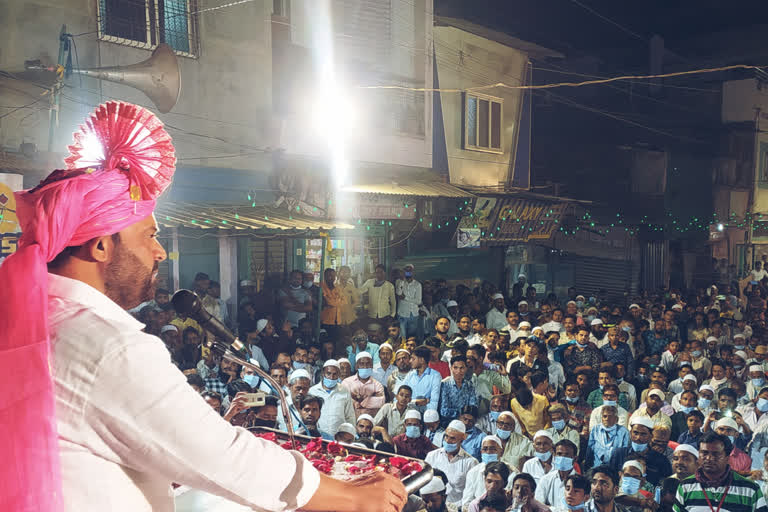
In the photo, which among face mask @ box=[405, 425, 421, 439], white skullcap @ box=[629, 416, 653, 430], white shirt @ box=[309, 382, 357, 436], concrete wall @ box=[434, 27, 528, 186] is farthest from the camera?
concrete wall @ box=[434, 27, 528, 186]

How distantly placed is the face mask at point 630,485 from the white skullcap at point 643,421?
48.5 inches

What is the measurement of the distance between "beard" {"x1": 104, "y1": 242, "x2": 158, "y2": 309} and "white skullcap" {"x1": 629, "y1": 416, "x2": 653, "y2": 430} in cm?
654

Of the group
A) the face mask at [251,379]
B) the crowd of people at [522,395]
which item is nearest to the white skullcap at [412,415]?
the crowd of people at [522,395]

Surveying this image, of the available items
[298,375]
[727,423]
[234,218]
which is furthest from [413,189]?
[727,423]

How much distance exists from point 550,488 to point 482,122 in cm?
1226

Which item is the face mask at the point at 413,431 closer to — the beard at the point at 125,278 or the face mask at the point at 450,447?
the face mask at the point at 450,447

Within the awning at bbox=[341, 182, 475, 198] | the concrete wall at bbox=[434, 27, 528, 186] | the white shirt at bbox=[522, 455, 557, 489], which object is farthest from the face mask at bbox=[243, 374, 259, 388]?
the concrete wall at bbox=[434, 27, 528, 186]

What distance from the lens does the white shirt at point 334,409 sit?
25.2 ft

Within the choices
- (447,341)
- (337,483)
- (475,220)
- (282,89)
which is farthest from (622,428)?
(475,220)

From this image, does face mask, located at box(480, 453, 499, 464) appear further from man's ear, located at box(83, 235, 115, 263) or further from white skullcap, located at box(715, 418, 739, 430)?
man's ear, located at box(83, 235, 115, 263)

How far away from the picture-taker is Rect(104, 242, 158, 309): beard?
4.77 ft

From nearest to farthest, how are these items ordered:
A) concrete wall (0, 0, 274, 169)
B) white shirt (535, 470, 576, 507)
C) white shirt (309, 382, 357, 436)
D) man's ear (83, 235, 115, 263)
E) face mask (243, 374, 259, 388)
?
man's ear (83, 235, 115, 263), white shirt (535, 470, 576, 507), white shirt (309, 382, 357, 436), face mask (243, 374, 259, 388), concrete wall (0, 0, 274, 169)

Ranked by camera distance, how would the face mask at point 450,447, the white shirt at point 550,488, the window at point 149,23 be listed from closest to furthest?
1. the white shirt at point 550,488
2. the face mask at point 450,447
3. the window at point 149,23

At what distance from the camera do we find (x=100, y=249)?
4.72 ft
